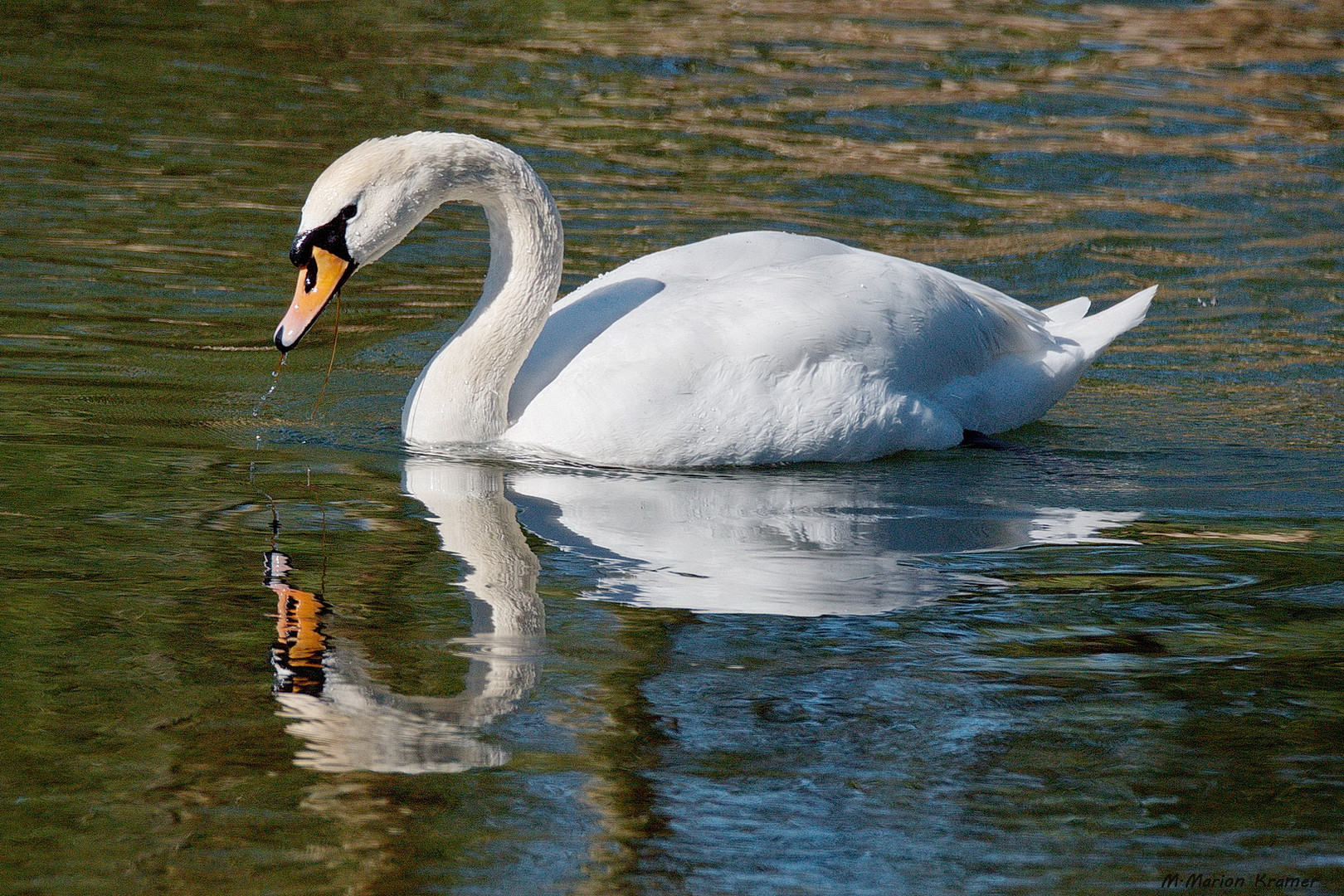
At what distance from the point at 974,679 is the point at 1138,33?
12735 mm

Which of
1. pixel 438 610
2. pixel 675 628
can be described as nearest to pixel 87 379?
pixel 438 610

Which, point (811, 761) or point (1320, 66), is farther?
point (1320, 66)

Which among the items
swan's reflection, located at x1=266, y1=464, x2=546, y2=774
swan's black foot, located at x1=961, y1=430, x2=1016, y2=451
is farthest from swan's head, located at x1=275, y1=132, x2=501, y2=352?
swan's black foot, located at x1=961, y1=430, x2=1016, y2=451

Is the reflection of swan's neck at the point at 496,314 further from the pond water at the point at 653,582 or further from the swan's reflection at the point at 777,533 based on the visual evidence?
the swan's reflection at the point at 777,533

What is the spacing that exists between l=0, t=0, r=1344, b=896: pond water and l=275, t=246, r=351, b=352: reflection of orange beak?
0.56 meters

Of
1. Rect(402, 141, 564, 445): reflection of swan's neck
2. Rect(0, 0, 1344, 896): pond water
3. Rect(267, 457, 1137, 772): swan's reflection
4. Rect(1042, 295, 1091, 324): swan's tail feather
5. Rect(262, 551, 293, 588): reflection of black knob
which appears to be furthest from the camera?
Rect(1042, 295, 1091, 324): swan's tail feather

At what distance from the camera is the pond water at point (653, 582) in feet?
11.8

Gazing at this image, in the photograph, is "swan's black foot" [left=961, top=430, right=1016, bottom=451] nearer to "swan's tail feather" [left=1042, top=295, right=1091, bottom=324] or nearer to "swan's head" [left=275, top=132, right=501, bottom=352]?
"swan's tail feather" [left=1042, top=295, right=1091, bottom=324]

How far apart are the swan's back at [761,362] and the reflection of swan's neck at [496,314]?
0.45 feet

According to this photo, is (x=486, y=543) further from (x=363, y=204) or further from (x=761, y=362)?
(x=363, y=204)

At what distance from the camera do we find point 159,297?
896 cm

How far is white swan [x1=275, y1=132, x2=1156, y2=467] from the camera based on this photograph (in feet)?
20.3

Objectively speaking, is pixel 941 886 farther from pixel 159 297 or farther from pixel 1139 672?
pixel 159 297

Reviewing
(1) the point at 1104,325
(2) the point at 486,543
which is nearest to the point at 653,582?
(2) the point at 486,543
